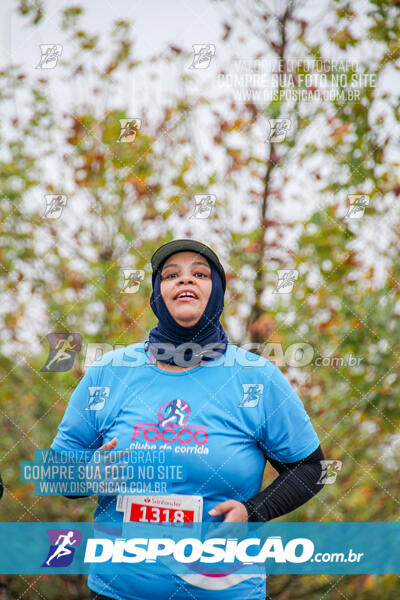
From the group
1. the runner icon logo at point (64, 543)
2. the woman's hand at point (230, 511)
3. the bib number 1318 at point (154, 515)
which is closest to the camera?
the woman's hand at point (230, 511)

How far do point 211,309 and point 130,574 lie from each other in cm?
90

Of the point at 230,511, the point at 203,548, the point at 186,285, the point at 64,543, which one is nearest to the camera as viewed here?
the point at 230,511

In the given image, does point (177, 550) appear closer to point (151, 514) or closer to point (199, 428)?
point (151, 514)

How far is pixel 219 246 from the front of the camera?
373 centimetres

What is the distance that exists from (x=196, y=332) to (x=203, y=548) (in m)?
0.71

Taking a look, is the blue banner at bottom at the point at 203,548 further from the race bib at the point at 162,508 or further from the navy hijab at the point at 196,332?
the navy hijab at the point at 196,332

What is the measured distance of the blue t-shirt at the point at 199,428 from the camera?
1948 millimetres

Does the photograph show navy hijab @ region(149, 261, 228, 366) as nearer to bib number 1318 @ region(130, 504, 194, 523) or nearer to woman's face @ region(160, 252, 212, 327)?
woman's face @ region(160, 252, 212, 327)

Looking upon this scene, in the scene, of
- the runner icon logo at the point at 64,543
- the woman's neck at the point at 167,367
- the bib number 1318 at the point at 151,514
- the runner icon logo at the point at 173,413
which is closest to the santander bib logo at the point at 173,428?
the runner icon logo at the point at 173,413

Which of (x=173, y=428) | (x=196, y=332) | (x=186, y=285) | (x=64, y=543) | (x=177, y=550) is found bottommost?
(x=64, y=543)

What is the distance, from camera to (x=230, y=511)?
1.93m

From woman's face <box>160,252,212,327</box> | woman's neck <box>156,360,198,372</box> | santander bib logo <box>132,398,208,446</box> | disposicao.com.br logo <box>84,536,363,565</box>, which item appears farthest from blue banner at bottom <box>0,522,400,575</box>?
woman's face <box>160,252,212,327</box>


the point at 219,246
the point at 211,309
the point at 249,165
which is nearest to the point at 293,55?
the point at 249,165

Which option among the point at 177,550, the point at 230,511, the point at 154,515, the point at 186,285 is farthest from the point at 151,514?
the point at 186,285
